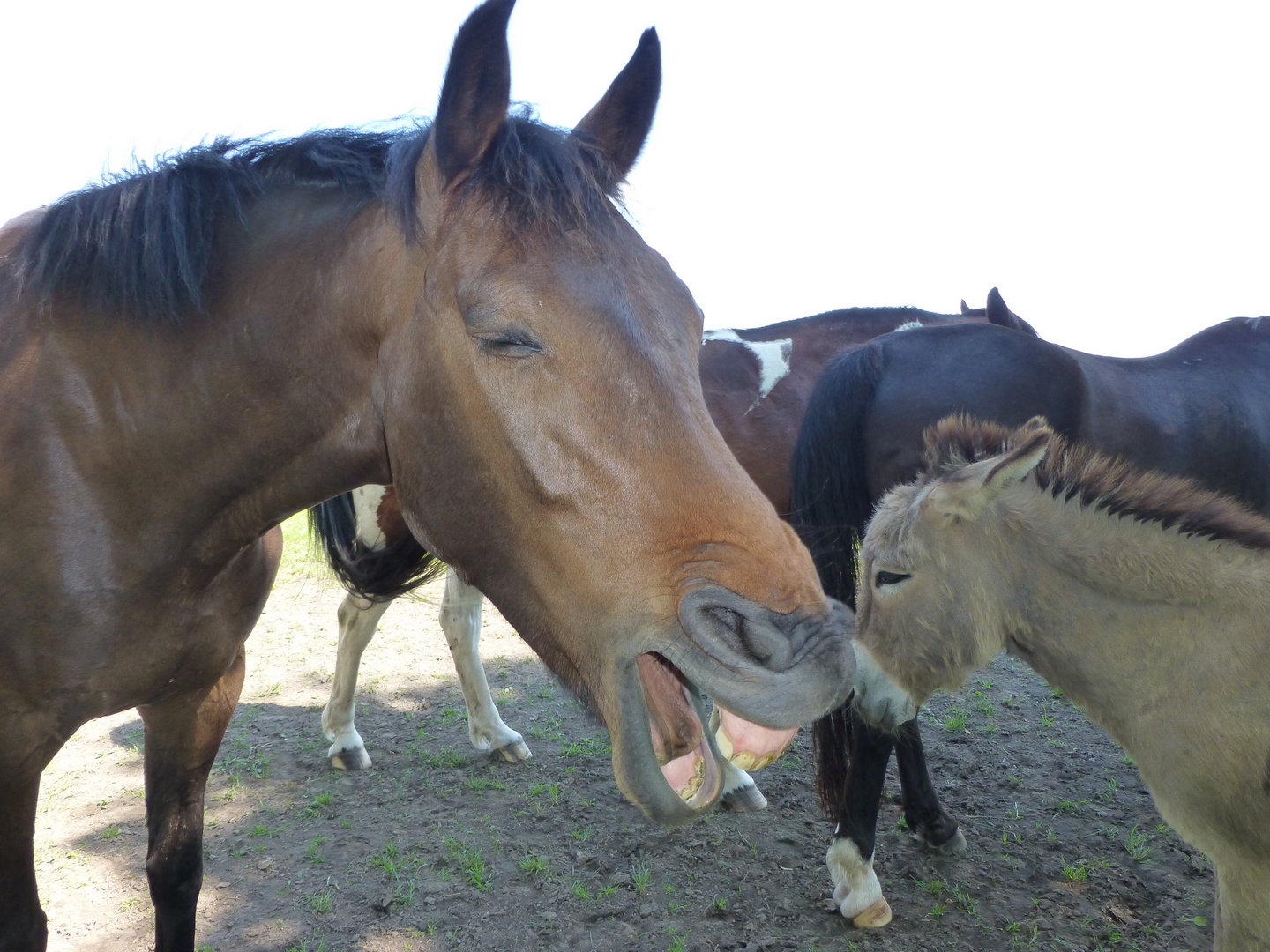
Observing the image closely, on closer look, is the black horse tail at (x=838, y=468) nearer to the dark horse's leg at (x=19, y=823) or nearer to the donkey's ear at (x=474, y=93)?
the donkey's ear at (x=474, y=93)

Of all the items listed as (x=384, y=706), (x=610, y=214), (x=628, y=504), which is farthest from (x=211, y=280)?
(x=384, y=706)

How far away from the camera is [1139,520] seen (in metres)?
2.77

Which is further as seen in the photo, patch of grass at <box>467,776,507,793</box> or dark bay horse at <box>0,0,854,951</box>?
patch of grass at <box>467,776,507,793</box>

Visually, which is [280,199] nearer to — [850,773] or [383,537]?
[383,537]

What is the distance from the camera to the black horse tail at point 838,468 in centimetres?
363

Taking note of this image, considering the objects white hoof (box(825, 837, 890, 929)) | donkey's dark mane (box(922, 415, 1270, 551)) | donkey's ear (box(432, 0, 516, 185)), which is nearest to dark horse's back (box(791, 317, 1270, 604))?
donkey's dark mane (box(922, 415, 1270, 551))

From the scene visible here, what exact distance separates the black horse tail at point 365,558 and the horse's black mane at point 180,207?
4.26ft

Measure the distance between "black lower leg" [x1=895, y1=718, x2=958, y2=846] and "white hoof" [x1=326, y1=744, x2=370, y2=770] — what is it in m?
2.84

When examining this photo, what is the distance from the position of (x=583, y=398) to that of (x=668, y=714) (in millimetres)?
536

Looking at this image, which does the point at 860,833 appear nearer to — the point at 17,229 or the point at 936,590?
the point at 936,590

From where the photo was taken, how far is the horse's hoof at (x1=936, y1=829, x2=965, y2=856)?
3660 millimetres

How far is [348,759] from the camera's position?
177 inches

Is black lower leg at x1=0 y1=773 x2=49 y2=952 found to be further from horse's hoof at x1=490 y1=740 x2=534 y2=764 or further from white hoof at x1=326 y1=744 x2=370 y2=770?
horse's hoof at x1=490 y1=740 x2=534 y2=764

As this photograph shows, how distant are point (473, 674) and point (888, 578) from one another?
263cm
